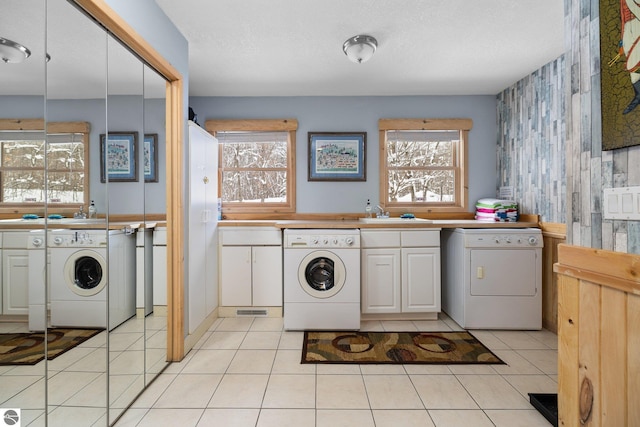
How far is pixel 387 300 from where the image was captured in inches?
118

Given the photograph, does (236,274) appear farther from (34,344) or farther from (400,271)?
(34,344)

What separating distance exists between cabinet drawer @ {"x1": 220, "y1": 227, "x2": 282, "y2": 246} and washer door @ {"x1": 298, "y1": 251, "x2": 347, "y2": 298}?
49cm

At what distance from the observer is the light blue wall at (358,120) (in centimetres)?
370

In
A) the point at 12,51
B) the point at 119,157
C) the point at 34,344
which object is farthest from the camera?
the point at 119,157

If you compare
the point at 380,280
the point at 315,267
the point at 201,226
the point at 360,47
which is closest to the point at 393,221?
the point at 380,280

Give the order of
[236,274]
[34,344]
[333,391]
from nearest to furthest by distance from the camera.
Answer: [34,344] < [333,391] < [236,274]

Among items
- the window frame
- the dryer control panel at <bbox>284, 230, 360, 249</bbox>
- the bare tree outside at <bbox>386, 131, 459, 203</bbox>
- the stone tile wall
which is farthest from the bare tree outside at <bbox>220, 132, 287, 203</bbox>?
the stone tile wall

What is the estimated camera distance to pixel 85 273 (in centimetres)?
143

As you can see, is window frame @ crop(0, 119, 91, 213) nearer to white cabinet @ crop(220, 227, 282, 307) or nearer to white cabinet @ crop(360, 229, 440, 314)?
white cabinet @ crop(220, 227, 282, 307)

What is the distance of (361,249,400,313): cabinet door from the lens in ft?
9.78

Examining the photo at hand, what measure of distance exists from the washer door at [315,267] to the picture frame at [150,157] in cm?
143

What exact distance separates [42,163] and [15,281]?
0.44 meters

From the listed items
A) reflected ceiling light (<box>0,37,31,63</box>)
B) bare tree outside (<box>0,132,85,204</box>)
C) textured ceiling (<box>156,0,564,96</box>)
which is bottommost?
bare tree outside (<box>0,132,85,204</box>)

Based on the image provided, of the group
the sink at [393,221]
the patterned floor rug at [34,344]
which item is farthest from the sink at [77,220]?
the sink at [393,221]
